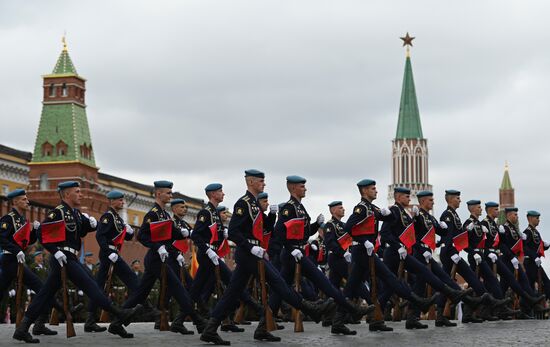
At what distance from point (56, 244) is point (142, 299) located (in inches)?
74.5

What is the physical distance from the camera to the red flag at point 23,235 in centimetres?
1454

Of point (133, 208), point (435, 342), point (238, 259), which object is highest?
point (133, 208)

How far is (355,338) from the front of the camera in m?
14.1

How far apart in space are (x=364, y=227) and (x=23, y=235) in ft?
15.0

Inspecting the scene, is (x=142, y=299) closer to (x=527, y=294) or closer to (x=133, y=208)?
(x=527, y=294)

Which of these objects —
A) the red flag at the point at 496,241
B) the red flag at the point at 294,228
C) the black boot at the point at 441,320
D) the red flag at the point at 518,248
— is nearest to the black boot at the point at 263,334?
the red flag at the point at 294,228

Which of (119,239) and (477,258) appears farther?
(477,258)

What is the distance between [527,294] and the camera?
19516mm

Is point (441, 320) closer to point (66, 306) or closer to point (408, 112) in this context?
point (66, 306)

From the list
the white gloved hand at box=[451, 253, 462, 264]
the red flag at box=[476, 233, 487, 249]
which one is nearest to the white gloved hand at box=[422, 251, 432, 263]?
the white gloved hand at box=[451, 253, 462, 264]

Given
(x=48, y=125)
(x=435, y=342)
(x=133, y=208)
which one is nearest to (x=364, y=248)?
(x=435, y=342)

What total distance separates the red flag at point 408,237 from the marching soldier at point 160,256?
3.24 meters

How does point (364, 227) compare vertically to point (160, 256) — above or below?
above

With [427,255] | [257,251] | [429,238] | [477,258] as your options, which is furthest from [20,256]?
[477,258]
